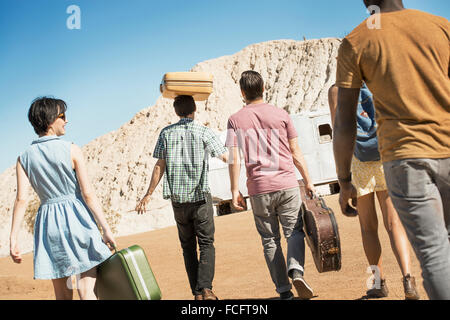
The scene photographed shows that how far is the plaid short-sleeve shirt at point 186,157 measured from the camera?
15.0ft

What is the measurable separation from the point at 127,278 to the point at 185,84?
2147mm

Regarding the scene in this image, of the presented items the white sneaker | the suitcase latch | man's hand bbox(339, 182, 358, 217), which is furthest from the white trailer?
man's hand bbox(339, 182, 358, 217)

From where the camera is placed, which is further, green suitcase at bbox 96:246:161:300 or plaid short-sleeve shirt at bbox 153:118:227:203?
plaid short-sleeve shirt at bbox 153:118:227:203

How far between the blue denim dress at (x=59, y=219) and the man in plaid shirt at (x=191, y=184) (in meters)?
1.30

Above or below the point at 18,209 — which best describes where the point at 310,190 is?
below

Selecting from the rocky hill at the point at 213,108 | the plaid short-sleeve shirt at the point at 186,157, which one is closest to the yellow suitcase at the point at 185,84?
the plaid short-sleeve shirt at the point at 186,157

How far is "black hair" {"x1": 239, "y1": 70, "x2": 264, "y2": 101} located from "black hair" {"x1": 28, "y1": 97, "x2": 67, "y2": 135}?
168cm

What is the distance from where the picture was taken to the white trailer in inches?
731

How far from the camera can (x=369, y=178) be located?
12.9ft

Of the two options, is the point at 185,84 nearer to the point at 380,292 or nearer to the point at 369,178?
the point at 369,178

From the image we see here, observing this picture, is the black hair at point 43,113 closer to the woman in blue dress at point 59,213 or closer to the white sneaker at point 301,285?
the woman in blue dress at point 59,213

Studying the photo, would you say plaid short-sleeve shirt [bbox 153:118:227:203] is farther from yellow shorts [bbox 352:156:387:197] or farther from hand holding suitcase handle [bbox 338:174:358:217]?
hand holding suitcase handle [bbox 338:174:358:217]

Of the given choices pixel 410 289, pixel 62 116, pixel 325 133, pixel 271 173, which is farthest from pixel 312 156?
pixel 62 116
